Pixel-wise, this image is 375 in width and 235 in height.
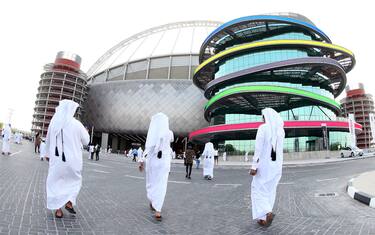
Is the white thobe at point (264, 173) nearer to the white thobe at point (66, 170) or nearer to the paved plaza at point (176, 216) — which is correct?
the paved plaza at point (176, 216)

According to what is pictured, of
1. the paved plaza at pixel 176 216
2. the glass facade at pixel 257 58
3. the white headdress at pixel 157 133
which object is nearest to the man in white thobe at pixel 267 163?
the paved plaza at pixel 176 216

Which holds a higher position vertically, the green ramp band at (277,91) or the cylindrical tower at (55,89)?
the cylindrical tower at (55,89)

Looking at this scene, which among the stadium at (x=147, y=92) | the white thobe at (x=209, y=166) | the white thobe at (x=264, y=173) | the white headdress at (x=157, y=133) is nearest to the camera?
the white thobe at (x=264, y=173)

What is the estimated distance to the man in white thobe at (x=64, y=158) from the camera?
4168 millimetres

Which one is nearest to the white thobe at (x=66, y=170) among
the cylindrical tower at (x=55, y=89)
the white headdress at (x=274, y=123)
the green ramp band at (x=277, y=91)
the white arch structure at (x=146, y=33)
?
the white headdress at (x=274, y=123)

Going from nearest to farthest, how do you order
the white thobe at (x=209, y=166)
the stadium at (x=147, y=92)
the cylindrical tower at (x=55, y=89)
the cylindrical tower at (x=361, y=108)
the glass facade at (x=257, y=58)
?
the white thobe at (x=209, y=166) → the glass facade at (x=257, y=58) → the stadium at (x=147, y=92) → the cylindrical tower at (x=55, y=89) → the cylindrical tower at (x=361, y=108)

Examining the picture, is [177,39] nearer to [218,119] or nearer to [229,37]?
[229,37]

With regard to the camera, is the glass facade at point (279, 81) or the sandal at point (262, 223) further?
Result: the glass facade at point (279, 81)

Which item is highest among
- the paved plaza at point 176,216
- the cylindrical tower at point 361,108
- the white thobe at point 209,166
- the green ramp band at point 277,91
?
the cylindrical tower at point 361,108

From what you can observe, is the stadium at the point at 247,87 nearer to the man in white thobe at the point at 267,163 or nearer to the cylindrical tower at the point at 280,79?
the cylindrical tower at the point at 280,79

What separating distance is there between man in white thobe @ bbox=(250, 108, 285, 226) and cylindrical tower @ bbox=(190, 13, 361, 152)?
3013cm

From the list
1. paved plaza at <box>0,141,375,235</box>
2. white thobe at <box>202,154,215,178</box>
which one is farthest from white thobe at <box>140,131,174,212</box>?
white thobe at <box>202,154,215,178</box>

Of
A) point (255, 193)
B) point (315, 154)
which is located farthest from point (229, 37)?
point (255, 193)

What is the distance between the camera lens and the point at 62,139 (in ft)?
14.6
